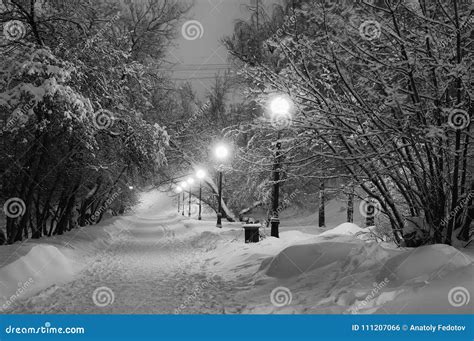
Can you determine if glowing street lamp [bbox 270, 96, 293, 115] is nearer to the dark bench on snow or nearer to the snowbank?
the snowbank

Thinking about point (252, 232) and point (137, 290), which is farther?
point (252, 232)

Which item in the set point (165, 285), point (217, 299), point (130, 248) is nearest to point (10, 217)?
point (130, 248)

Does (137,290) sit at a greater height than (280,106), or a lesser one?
lesser

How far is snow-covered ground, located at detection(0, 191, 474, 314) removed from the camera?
5.97m

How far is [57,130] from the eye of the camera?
11.6 meters

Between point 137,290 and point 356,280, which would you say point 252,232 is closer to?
point 137,290

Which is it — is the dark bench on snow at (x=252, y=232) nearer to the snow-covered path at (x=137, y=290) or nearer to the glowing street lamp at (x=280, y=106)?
the snow-covered path at (x=137, y=290)

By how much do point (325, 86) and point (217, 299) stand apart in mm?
4294

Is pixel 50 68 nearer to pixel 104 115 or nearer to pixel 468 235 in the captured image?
pixel 104 115

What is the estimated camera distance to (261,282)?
884 cm

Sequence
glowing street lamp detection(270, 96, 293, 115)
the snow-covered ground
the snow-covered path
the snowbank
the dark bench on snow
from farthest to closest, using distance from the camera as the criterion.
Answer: the dark bench on snow < glowing street lamp detection(270, 96, 293, 115) < the snow-covered path < the snow-covered ground < the snowbank

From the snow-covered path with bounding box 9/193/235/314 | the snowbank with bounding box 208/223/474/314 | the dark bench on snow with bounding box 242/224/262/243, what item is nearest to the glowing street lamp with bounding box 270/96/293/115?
the snowbank with bounding box 208/223/474/314

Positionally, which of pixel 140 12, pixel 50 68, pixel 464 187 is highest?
pixel 140 12

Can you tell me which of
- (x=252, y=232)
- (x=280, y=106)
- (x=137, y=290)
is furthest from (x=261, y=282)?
(x=252, y=232)
